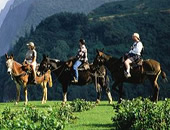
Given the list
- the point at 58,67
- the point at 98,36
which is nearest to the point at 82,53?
the point at 58,67

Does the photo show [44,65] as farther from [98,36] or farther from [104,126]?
[98,36]

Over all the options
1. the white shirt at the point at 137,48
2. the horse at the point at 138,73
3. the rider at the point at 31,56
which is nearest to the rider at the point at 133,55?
the white shirt at the point at 137,48

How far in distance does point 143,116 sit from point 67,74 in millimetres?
11520

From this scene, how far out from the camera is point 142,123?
34.2 ft

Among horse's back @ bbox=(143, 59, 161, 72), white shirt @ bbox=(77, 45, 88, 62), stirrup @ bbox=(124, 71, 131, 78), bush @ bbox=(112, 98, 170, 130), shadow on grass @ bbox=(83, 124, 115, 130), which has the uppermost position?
white shirt @ bbox=(77, 45, 88, 62)

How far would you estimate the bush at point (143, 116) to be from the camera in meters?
10.4

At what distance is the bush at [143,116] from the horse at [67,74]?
9.16 m

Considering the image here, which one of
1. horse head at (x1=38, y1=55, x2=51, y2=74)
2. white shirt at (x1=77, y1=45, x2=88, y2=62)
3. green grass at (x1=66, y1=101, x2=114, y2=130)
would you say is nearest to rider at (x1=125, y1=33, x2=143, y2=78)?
white shirt at (x1=77, y1=45, x2=88, y2=62)

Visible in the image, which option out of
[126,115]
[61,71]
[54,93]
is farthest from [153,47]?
[126,115]

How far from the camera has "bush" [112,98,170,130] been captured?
34.3 feet

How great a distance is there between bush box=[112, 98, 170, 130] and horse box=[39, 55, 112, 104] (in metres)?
9.16

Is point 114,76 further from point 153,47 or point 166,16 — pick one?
point 166,16

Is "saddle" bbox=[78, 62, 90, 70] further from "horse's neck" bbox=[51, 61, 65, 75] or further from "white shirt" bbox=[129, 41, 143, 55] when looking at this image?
"white shirt" bbox=[129, 41, 143, 55]

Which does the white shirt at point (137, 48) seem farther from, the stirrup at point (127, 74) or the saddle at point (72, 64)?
the saddle at point (72, 64)
